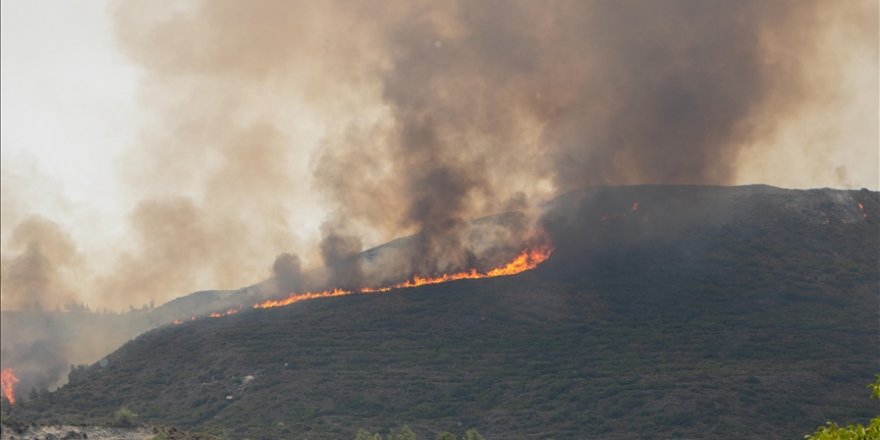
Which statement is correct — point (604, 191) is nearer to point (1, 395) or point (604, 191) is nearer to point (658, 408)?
point (658, 408)

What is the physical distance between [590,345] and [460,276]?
100ft

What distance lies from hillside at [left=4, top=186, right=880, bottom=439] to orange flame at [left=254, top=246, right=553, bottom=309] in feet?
10.5

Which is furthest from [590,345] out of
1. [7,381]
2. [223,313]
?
[7,381]

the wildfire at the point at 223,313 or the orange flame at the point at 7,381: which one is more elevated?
the wildfire at the point at 223,313

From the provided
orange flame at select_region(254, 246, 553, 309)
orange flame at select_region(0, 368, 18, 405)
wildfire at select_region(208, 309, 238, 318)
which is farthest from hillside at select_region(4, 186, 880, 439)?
orange flame at select_region(0, 368, 18, 405)

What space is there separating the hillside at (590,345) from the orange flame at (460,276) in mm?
3197

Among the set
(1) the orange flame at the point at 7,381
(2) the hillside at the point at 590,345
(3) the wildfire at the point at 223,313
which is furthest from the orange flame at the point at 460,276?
(1) the orange flame at the point at 7,381

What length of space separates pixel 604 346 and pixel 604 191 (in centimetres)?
4027

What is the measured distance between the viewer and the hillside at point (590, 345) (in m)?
111

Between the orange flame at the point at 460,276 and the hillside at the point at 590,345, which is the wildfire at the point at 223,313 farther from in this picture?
the hillside at the point at 590,345

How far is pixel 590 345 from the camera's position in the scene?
435ft

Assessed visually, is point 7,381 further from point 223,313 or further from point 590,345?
point 590,345

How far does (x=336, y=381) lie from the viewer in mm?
123750

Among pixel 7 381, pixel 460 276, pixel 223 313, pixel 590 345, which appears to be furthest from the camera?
pixel 7 381
